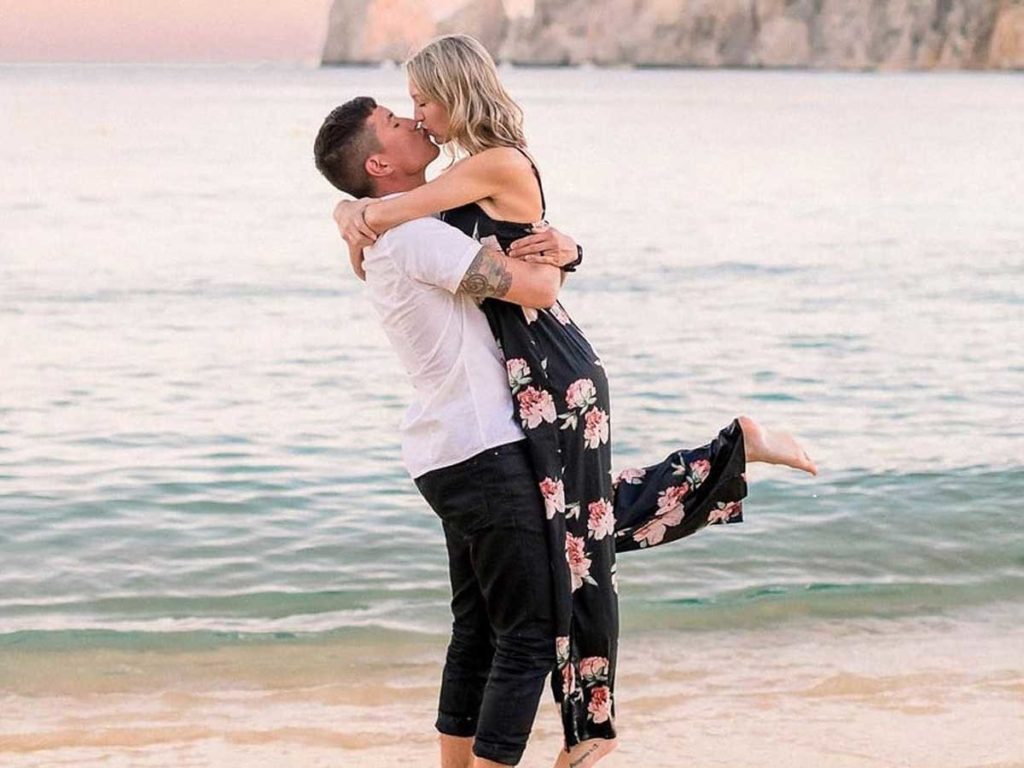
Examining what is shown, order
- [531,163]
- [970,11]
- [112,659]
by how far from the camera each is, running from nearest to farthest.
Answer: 1. [531,163]
2. [112,659]
3. [970,11]

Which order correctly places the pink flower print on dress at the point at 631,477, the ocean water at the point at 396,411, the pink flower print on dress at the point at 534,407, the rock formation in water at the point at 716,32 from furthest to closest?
the rock formation in water at the point at 716,32 < the ocean water at the point at 396,411 < the pink flower print on dress at the point at 631,477 < the pink flower print on dress at the point at 534,407

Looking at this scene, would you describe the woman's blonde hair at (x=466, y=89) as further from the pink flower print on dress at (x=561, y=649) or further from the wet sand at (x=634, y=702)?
the wet sand at (x=634, y=702)

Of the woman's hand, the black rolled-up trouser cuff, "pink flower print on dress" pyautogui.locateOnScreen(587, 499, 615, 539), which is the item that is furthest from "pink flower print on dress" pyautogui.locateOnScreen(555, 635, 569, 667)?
the woman's hand

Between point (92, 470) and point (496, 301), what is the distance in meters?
5.37

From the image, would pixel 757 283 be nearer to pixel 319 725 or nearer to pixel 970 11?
pixel 319 725

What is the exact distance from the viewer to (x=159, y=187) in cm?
2791

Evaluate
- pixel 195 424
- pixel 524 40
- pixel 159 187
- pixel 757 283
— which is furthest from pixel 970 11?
pixel 195 424

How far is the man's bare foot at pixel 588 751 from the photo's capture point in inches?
142

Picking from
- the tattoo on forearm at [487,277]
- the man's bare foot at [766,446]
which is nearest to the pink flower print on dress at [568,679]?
the man's bare foot at [766,446]

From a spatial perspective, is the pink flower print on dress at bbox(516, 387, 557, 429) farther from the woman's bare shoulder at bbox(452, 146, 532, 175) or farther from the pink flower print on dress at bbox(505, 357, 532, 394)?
the woman's bare shoulder at bbox(452, 146, 532, 175)

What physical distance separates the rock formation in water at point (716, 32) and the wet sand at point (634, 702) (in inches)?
4957

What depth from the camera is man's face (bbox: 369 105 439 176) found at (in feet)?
10.9

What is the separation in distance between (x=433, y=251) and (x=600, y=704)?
1086 mm

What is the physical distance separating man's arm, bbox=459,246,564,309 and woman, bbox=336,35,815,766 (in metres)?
0.04
